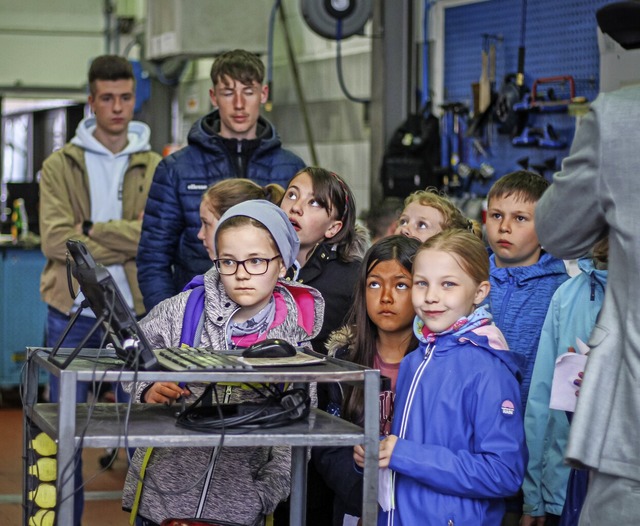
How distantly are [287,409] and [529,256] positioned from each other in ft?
4.37

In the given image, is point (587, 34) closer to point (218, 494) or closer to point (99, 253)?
point (99, 253)

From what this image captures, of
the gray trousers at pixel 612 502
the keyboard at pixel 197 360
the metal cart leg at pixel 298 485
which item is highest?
the keyboard at pixel 197 360

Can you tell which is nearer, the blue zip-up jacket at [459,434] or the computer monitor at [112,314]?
the computer monitor at [112,314]

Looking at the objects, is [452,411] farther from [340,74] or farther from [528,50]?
[340,74]

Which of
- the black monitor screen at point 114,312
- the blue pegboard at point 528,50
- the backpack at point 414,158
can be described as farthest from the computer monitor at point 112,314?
the backpack at point 414,158

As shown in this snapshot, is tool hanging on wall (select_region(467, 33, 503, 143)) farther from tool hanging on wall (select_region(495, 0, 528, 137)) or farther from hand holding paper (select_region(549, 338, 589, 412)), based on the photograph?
hand holding paper (select_region(549, 338, 589, 412))

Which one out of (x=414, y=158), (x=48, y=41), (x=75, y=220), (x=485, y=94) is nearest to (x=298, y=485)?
(x=75, y=220)

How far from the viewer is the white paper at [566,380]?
250cm

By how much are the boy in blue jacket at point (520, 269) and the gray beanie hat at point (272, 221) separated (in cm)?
72

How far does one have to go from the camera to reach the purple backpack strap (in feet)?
8.68

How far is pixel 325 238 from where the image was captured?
3.44m

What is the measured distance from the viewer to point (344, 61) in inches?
306

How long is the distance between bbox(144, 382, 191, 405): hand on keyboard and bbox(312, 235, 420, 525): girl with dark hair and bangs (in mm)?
519

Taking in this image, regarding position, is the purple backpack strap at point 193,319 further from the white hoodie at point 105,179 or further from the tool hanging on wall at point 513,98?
A: the tool hanging on wall at point 513,98
